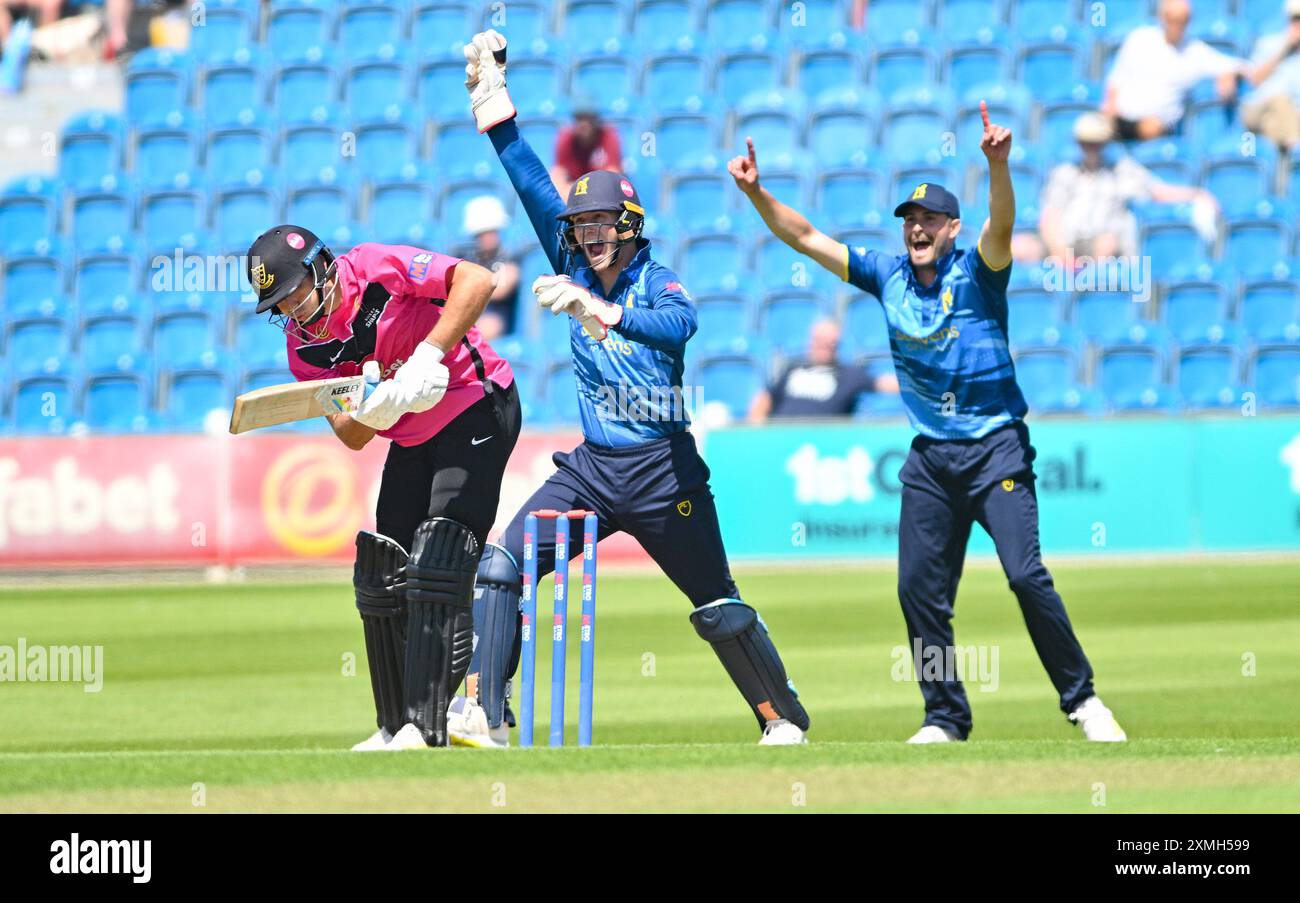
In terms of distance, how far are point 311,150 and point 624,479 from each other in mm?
13021

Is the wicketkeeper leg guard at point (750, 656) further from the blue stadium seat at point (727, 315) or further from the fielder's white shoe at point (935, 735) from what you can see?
the blue stadium seat at point (727, 315)

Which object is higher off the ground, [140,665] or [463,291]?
[463,291]

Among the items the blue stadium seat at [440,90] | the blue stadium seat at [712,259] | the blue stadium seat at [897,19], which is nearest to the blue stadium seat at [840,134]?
the blue stadium seat at [897,19]

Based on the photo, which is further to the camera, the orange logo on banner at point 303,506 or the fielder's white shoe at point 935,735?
the orange logo on banner at point 303,506

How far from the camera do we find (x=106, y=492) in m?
14.9

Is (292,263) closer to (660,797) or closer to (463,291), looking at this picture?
(463,291)

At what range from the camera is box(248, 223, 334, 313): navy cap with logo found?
6312 millimetres

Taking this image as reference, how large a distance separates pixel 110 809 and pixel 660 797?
5.14ft

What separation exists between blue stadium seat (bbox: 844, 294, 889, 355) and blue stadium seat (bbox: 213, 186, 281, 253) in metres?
5.76

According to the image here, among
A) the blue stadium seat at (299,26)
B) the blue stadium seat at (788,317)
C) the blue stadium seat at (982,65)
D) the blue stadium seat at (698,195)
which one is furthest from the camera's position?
the blue stadium seat at (299,26)

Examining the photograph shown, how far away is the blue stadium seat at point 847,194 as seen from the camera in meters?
17.8

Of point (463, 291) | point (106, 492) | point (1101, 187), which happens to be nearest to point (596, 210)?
point (463, 291)

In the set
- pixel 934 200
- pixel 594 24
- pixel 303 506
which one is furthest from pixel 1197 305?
pixel 934 200

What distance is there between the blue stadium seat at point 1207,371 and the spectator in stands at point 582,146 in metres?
5.42
